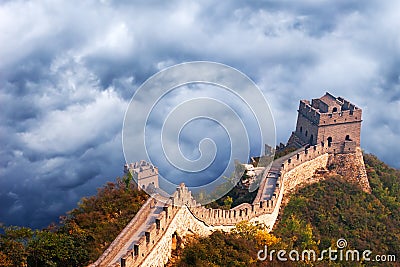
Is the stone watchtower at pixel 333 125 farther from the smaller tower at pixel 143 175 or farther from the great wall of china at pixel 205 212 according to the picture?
A: the smaller tower at pixel 143 175

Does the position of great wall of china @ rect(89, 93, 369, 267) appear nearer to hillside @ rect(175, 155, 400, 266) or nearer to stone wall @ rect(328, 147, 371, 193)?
stone wall @ rect(328, 147, 371, 193)

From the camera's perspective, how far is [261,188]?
107ft

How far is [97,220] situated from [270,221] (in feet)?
36.9

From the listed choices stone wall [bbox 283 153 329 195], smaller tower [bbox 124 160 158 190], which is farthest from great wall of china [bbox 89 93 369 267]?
smaller tower [bbox 124 160 158 190]

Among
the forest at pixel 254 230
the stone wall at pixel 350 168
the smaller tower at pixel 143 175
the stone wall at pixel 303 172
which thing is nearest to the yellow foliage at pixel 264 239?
the forest at pixel 254 230

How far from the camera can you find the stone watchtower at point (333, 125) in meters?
36.1

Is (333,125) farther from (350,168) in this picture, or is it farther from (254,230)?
(254,230)

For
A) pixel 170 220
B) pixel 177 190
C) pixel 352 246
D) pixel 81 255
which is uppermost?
pixel 352 246

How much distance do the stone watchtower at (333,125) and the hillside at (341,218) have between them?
225 cm

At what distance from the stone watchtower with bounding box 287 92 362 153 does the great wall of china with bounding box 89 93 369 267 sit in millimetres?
130

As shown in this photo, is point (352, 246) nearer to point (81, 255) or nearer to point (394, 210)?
point (394, 210)

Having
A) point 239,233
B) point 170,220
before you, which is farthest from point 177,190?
point 239,233

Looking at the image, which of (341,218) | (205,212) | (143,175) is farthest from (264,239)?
(341,218)

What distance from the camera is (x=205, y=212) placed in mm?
24906
